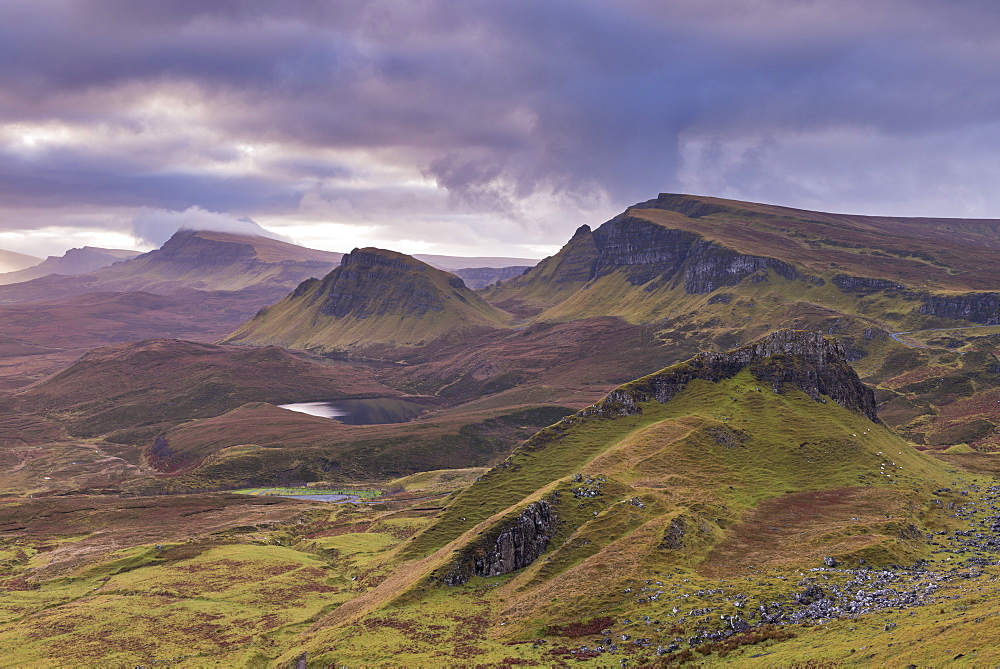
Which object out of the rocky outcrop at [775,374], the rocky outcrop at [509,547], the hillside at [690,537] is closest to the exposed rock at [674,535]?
the hillside at [690,537]

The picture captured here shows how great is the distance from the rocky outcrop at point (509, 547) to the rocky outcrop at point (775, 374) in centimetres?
4460

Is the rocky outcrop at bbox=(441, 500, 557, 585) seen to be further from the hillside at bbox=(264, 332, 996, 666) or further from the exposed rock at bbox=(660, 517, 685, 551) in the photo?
the exposed rock at bbox=(660, 517, 685, 551)

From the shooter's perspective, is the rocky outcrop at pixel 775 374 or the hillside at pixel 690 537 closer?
the hillside at pixel 690 537

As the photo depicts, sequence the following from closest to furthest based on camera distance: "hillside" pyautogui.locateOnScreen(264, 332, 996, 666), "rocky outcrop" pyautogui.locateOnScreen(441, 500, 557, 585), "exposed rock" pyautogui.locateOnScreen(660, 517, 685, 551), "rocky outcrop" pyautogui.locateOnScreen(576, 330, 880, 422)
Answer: "hillside" pyautogui.locateOnScreen(264, 332, 996, 666) → "exposed rock" pyautogui.locateOnScreen(660, 517, 685, 551) → "rocky outcrop" pyautogui.locateOnScreen(441, 500, 557, 585) → "rocky outcrop" pyautogui.locateOnScreen(576, 330, 880, 422)

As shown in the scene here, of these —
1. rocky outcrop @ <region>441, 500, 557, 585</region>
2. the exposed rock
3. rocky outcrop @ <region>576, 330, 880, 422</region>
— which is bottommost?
rocky outcrop @ <region>441, 500, 557, 585</region>

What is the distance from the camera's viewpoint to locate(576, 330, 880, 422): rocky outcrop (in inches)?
5320

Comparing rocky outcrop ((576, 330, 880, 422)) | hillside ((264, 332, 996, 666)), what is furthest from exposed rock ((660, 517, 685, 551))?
rocky outcrop ((576, 330, 880, 422))

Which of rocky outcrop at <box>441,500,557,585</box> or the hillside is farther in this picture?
rocky outcrop at <box>441,500,557,585</box>

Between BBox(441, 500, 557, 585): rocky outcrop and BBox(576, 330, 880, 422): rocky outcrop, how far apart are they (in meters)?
44.6

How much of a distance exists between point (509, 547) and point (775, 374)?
74.1m

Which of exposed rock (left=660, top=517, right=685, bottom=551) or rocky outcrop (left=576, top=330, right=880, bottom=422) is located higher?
rocky outcrop (left=576, top=330, right=880, bottom=422)

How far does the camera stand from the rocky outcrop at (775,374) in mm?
135125

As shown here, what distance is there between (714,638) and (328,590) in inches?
2856

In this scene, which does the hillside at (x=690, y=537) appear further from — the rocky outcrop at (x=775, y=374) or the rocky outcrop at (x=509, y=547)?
the rocky outcrop at (x=775, y=374)
